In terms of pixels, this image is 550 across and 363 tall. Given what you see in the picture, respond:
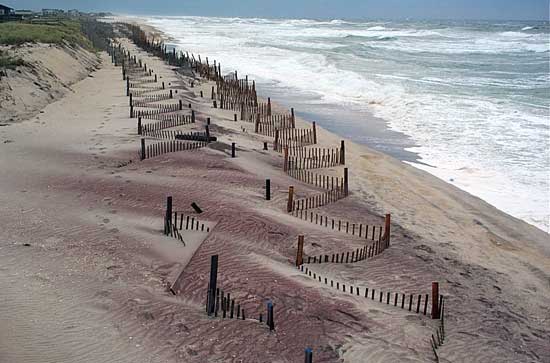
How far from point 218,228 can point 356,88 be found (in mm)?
23692

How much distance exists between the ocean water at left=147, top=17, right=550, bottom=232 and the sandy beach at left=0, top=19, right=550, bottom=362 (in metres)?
1.86

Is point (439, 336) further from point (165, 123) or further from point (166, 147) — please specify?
point (165, 123)

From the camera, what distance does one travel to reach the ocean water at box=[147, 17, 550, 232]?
1578cm

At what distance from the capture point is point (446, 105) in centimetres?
2650

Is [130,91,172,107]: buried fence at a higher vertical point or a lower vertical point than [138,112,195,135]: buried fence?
higher

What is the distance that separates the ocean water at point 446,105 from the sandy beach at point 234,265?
1860 millimetres

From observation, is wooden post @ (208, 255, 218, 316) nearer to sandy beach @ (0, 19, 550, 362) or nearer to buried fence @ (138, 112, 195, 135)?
sandy beach @ (0, 19, 550, 362)

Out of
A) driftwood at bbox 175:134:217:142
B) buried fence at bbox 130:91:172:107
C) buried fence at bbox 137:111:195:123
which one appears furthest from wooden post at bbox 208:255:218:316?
buried fence at bbox 130:91:172:107

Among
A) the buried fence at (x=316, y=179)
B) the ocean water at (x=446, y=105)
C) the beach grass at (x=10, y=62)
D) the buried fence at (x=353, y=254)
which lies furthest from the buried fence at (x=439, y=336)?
the beach grass at (x=10, y=62)

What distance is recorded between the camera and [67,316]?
6.85 metres

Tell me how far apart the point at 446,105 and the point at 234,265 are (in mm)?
20769

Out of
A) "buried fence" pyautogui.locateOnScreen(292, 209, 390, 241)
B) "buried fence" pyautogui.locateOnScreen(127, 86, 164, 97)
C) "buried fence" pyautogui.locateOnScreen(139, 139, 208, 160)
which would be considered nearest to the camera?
"buried fence" pyautogui.locateOnScreen(292, 209, 390, 241)

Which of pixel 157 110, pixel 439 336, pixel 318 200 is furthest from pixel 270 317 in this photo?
pixel 157 110

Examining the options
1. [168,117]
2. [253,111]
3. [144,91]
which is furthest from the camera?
[144,91]
